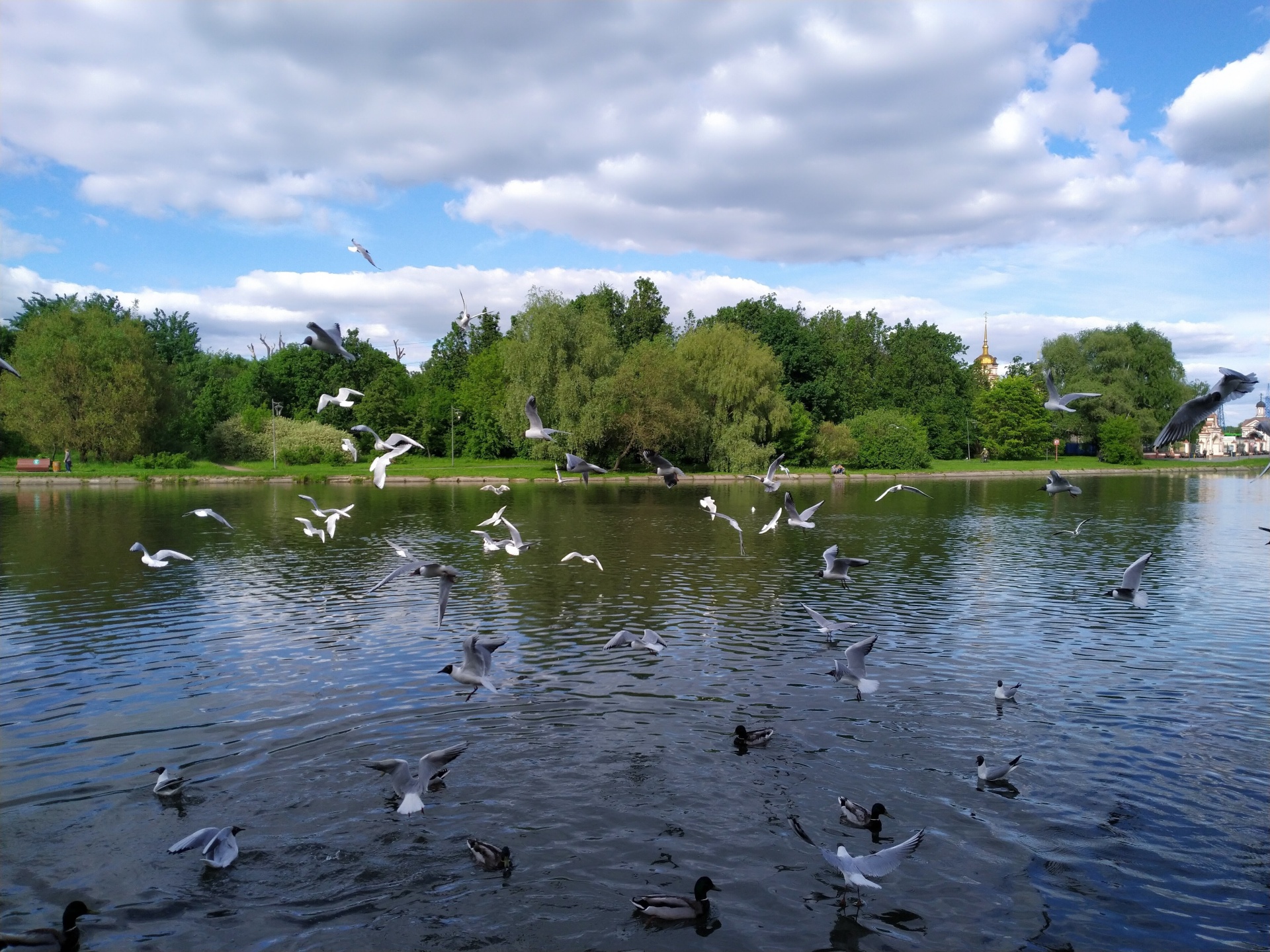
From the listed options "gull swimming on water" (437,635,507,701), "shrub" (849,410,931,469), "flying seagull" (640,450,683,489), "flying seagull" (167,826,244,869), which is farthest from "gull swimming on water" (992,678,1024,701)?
"shrub" (849,410,931,469)

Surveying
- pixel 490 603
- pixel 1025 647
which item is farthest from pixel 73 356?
pixel 1025 647

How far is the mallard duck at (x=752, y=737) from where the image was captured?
36.2ft

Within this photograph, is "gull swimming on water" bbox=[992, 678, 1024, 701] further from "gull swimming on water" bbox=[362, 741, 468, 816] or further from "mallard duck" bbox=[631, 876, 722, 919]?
"gull swimming on water" bbox=[362, 741, 468, 816]

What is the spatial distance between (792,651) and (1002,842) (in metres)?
7.29

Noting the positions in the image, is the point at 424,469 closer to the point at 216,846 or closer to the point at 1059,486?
the point at 1059,486

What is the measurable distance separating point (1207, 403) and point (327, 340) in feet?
37.6

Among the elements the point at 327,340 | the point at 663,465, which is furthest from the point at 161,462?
the point at 663,465

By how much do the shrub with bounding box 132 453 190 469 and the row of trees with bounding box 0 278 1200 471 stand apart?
278 cm

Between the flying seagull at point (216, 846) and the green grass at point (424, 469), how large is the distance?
179ft

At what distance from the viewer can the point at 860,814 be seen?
8930 millimetres

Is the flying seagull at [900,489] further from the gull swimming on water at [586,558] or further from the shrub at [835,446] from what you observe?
the shrub at [835,446]

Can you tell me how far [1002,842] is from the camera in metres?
8.74

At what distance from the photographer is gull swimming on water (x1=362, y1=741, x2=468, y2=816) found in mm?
8914

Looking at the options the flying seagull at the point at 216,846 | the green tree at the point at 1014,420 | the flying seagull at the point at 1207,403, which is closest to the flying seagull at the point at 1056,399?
the flying seagull at the point at 1207,403
